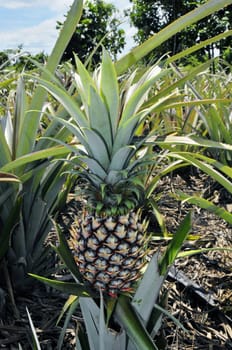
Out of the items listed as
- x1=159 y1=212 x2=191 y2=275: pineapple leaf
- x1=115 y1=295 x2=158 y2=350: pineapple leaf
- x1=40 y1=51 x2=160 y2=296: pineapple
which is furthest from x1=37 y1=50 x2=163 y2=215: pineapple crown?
x1=115 y1=295 x2=158 y2=350: pineapple leaf

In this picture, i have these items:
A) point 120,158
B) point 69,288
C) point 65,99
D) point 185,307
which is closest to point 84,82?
point 65,99

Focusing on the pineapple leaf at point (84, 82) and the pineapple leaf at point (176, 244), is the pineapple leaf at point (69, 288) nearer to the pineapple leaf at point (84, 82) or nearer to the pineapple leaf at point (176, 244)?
the pineapple leaf at point (176, 244)

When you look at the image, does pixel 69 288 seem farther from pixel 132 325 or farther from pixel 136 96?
pixel 136 96

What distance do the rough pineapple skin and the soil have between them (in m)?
0.12

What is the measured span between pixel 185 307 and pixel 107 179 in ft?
2.01

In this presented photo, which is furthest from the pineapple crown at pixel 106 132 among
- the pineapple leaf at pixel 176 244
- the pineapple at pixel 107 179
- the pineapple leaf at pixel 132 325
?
the pineapple leaf at pixel 132 325

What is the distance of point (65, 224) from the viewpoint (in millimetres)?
1769

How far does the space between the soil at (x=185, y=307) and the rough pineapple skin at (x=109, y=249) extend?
121mm

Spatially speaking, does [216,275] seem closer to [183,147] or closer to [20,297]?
[20,297]

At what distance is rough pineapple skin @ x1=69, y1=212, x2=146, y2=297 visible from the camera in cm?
94

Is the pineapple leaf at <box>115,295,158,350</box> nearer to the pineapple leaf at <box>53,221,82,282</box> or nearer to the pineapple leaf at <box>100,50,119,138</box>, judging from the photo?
the pineapple leaf at <box>53,221,82,282</box>

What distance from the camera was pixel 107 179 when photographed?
0.96 m

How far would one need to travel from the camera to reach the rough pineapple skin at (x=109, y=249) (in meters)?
0.94

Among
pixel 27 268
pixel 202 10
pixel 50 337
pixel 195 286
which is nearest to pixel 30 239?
pixel 27 268
